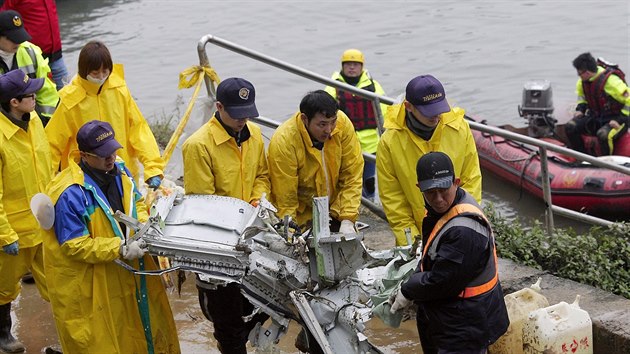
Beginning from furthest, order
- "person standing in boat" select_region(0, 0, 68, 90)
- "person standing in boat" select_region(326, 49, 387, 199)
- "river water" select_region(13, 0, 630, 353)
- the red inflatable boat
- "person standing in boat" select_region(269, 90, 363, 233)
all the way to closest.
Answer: "river water" select_region(13, 0, 630, 353), the red inflatable boat, "person standing in boat" select_region(326, 49, 387, 199), "person standing in boat" select_region(0, 0, 68, 90), "person standing in boat" select_region(269, 90, 363, 233)

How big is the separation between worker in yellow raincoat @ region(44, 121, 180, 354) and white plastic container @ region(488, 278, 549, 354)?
196 cm

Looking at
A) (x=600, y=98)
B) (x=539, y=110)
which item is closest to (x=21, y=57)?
(x=600, y=98)

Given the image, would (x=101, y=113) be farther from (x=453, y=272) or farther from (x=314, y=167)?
(x=453, y=272)

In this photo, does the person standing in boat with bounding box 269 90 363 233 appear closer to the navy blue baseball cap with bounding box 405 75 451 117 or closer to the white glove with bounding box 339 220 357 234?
the white glove with bounding box 339 220 357 234

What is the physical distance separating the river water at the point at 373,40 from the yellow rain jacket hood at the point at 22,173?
9581 millimetres

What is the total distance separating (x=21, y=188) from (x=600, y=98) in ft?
28.4

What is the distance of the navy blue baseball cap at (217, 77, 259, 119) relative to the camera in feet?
18.7

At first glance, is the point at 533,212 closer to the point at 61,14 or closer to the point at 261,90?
the point at 261,90

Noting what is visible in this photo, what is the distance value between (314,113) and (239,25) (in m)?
18.0

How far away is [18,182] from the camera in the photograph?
634cm

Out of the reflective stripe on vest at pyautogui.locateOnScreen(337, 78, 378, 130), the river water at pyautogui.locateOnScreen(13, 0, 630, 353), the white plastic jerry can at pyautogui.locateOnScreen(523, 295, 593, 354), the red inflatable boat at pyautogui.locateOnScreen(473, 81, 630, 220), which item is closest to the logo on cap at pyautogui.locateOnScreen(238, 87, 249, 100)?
the white plastic jerry can at pyautogui.locateOnScreen(523, 295, 593, 354)

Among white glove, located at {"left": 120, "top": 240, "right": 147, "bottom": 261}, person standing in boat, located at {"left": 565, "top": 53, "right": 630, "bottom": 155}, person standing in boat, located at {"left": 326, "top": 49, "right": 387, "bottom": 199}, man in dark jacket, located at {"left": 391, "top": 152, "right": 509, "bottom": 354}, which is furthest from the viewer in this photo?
person standing in boat, located at {"left": 565, "top": 53, "right": 630, "bottom": 155}

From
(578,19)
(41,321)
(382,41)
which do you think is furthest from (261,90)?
(41,321)

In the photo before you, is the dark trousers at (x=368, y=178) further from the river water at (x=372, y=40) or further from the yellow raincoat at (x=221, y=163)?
the river water at (x=372, y=40)
